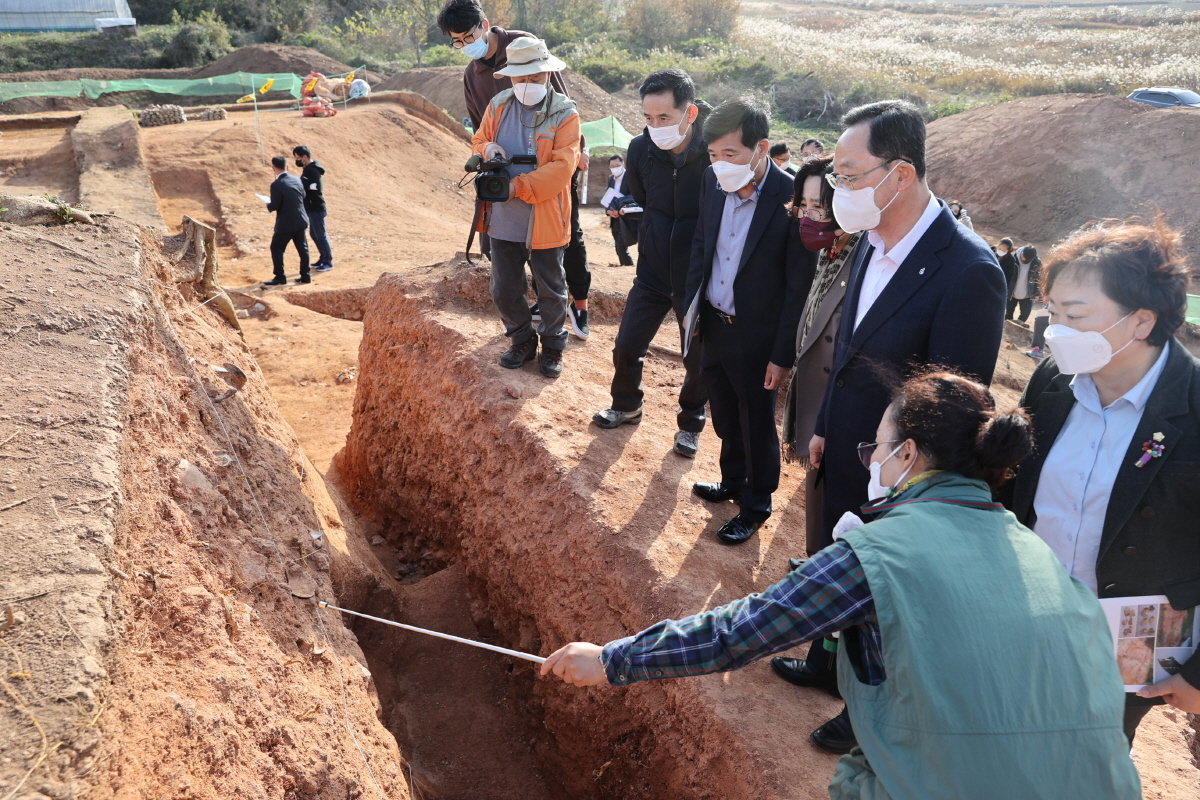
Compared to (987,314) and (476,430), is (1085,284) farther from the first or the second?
(476,430)

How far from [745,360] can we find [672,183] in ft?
3.08

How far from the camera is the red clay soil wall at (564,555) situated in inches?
120

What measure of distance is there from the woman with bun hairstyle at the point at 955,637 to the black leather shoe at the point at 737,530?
6.57ft

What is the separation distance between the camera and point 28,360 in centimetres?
297

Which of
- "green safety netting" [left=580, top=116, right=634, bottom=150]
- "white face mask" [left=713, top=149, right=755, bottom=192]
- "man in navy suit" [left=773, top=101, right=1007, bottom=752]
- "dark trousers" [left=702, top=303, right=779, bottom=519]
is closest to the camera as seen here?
"man in navy suit" [left=773, top=101, right=1007, bottom=752]

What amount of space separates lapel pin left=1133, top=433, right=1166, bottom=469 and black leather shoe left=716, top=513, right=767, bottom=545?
1.95 meters

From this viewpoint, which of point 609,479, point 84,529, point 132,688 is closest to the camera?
point 132,688

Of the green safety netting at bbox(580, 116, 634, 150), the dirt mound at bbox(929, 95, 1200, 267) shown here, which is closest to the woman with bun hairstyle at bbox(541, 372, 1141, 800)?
the dirt mound at bbox(929, 95, 1200, 267)

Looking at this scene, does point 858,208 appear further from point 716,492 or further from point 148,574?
point 148,574

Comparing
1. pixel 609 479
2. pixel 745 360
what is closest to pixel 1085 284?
pixel 745 360

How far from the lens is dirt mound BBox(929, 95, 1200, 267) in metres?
16.8

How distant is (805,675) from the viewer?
3.19m

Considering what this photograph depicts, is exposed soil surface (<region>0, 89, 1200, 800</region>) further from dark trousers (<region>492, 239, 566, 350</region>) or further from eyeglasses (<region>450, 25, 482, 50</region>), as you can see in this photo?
eyeglasses (<region>450, 25, 482, 50</region>)

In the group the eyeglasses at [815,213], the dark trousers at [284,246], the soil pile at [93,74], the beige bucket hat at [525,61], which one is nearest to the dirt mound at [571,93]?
the soil pile at [93,74]
